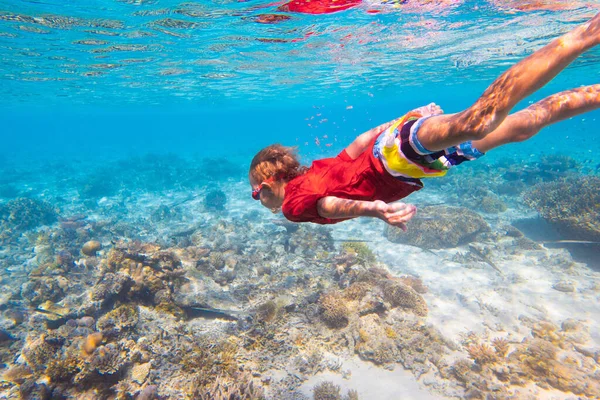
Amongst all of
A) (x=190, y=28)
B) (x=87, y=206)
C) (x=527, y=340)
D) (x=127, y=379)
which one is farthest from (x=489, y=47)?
(x=87, y=206)

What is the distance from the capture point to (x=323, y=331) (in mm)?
6859

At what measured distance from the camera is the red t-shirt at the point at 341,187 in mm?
2789

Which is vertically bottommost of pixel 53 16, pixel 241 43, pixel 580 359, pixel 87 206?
pixel 87 206

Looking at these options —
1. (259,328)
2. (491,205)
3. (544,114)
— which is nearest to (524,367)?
(259,328)

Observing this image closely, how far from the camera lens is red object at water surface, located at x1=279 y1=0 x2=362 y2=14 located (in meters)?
11.9

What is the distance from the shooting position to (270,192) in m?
3.47

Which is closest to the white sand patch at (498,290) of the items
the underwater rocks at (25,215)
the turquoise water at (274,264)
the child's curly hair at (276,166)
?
the turquoise water at (274,264)

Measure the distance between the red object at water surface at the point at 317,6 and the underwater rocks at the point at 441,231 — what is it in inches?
396

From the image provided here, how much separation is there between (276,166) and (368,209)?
1.40 m

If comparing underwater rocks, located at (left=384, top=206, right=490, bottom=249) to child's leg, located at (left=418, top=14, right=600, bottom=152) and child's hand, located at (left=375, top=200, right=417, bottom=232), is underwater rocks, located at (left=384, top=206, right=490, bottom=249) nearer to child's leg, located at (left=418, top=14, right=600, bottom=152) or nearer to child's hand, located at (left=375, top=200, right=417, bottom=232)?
child's leg, located at (left=418, top=14, right=600, bottom=152)

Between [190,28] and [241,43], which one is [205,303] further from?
[241,43]

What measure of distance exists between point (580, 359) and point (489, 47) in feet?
72.2

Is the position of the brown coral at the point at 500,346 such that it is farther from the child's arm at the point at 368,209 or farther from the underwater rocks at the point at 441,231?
the child's arm at the point at 368,209

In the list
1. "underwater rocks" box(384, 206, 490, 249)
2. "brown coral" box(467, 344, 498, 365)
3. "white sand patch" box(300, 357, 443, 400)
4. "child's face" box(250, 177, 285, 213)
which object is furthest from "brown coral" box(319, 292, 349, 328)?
"underwater rocks" box(384, 206, 490, 249)
